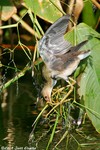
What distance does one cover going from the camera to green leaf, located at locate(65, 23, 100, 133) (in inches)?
143

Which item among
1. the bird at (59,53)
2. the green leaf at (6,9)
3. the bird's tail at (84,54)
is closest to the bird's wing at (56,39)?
the bird at (59,53)

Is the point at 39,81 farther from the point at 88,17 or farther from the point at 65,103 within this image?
the point at 88,17

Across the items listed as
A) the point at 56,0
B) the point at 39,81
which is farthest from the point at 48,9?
the point at 39,81

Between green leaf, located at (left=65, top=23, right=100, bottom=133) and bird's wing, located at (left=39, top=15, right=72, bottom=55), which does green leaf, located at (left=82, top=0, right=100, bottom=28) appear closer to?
green leaf, located at (left=65, top=23, right=100, bottom=133)

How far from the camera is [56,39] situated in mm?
3465

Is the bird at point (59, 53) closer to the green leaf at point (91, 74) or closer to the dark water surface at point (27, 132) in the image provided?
the green leaf at point (91, 74)

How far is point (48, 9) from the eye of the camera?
13.5 feet

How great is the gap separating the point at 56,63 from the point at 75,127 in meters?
0.54

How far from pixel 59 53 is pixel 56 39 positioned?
9 centimetres

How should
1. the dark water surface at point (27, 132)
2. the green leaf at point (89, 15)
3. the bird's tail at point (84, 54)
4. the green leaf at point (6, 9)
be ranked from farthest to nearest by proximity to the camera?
the green leaf at point (89, 15) → the green leaf at point (6, 9) → the dark water surface at point (27, 132) → the bird's tail at point (84, 54)

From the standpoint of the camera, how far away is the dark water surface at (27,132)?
3.55 meters

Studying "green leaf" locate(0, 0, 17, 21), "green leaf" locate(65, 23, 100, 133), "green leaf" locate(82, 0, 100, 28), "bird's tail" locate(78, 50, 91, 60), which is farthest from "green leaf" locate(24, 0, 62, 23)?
"green leaf" locate(82, 0, 100, 28)

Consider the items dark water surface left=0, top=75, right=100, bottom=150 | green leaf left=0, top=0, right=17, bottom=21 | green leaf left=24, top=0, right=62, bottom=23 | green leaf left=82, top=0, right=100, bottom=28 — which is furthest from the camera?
green leaf left=82, top=0, right=100, bottom=28

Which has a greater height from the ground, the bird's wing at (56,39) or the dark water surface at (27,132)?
the bird's wing at (56,39)
